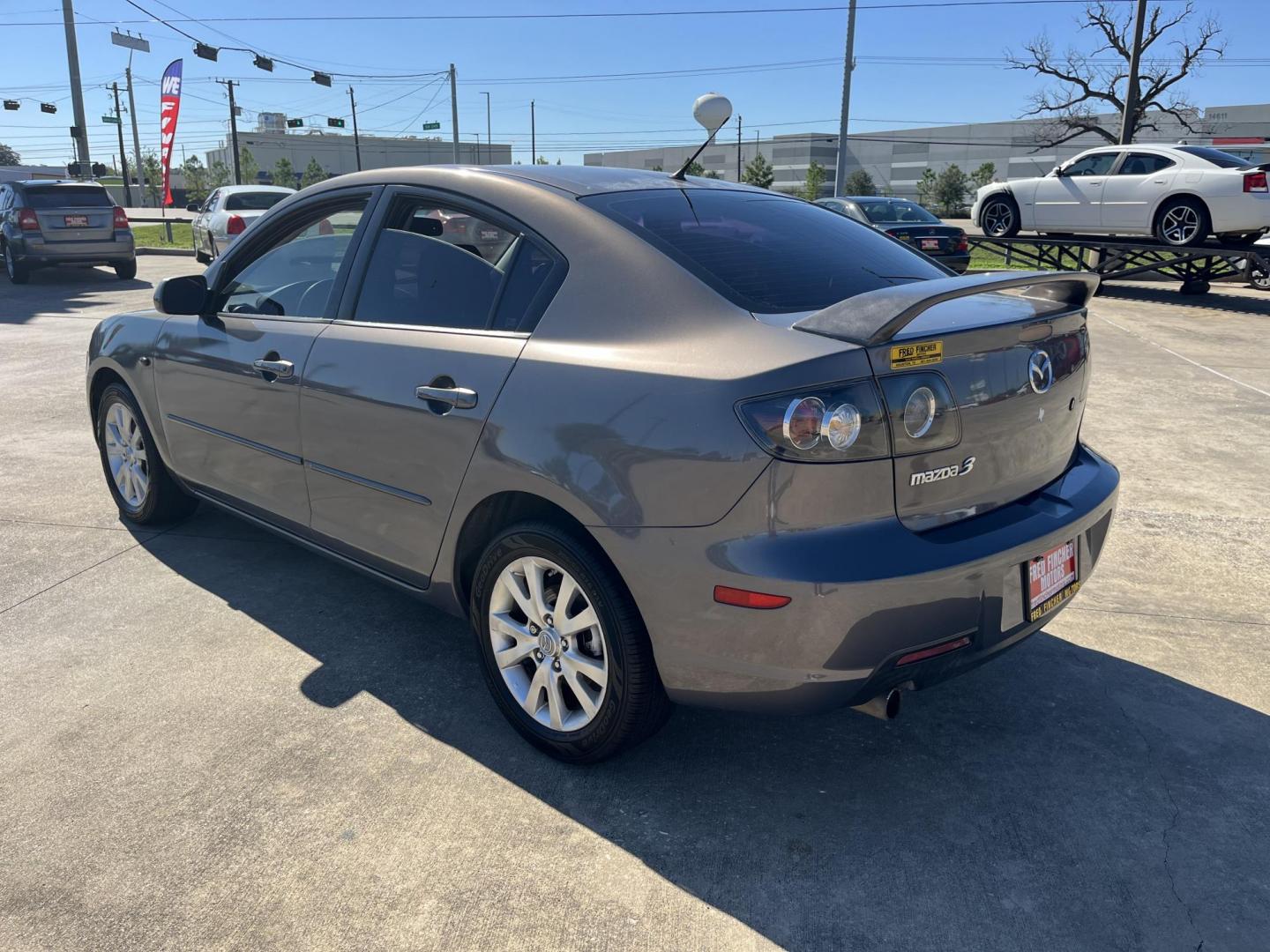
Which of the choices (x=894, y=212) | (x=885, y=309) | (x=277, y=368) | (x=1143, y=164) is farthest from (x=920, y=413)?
(x=894, y=212)

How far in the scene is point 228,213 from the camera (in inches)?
671

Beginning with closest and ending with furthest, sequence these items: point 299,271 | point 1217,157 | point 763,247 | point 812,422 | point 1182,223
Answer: point 812,422
point 763,247
point 299,271
point 1217,157
point 1182,223

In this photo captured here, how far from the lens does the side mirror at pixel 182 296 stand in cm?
391

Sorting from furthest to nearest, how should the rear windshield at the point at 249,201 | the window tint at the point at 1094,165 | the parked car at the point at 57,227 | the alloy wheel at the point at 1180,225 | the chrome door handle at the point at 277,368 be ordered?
the rear windshield at the point at 249,201, the parked car at the point at 57,227, the window tint at the point at 1094,165, the alloy wheel at the point at 1180,225, the chrome door handle at the point at 277,368

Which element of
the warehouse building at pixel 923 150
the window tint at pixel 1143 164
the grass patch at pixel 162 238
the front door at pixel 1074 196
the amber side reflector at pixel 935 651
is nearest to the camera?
the amber side reflector at pixel 935 651

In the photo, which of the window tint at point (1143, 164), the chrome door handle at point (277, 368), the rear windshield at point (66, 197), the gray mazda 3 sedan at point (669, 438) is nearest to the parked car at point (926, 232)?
the window tint at point (1143, 164)

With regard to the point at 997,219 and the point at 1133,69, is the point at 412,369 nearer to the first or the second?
the point at 997,219

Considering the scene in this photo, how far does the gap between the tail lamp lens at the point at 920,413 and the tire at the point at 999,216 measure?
15678 mm

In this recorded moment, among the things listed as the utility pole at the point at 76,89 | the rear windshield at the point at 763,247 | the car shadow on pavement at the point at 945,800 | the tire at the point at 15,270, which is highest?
the utility pole at the point at 76,89

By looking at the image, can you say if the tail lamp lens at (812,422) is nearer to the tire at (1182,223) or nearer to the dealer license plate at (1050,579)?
the dealer license plate at (1050,579)

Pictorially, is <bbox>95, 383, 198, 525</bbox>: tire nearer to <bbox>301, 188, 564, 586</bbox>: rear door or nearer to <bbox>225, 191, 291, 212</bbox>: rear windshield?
<bbox>301, 188, 564, 586</bbox>: rear door

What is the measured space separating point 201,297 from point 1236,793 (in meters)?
4.02

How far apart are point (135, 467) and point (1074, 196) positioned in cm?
1486

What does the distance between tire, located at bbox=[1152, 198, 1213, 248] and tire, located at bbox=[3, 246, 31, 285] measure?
1803 cm
